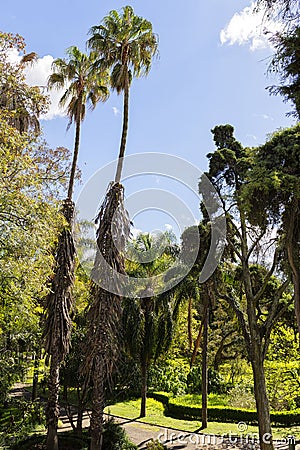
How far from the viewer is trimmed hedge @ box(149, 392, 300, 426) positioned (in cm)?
1595

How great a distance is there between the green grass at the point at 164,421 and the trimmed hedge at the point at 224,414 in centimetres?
39

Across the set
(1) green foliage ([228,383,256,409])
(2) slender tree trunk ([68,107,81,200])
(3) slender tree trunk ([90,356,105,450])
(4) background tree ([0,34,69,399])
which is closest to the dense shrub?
(1) green foliage ([228,383,256,409])

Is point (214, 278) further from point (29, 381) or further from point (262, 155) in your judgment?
point (29, 381)

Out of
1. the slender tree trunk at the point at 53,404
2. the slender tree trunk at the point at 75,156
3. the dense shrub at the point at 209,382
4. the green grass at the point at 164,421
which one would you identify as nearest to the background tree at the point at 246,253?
the green grass at the point at 164,421

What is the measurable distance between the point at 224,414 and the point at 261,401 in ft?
20.3

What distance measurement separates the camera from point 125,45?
1188 centimetres

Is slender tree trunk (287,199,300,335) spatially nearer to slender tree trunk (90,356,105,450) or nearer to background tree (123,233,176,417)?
slender tree trunk (90,356,105,450)

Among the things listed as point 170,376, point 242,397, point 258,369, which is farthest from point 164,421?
point 258,369

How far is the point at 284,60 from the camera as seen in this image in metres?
6.79

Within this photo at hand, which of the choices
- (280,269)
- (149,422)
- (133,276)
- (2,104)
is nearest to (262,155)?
(280,269)

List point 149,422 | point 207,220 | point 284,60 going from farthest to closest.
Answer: point 149,422
point 207,220
point 284,60

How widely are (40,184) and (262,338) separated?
344 inches

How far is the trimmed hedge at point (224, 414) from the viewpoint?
16.0 metres

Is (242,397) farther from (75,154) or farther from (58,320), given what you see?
(75,154)
